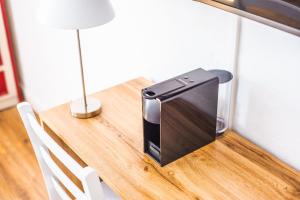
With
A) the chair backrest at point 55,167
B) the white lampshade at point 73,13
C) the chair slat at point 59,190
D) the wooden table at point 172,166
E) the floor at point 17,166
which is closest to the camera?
the chair backrest at point 55,167

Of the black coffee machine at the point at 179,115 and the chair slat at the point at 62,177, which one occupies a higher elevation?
the black coffee machine at the point at 179,115

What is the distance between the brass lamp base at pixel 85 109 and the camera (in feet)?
4.91

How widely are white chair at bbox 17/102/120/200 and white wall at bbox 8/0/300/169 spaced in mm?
538

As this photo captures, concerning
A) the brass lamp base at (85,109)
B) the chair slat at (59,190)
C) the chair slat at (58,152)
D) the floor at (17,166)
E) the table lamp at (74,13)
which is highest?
the table lamp at (74,13)

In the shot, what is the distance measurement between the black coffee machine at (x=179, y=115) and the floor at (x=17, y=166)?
47.7 inches

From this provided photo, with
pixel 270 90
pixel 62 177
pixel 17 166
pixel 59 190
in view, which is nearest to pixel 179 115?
pixel 270 90

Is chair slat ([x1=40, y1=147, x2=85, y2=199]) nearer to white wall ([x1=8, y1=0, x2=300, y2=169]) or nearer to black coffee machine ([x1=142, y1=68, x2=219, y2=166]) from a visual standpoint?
black coffee machine ([x1=142, y1=68, x2=219, y2=166])

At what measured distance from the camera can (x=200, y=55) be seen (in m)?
1.44

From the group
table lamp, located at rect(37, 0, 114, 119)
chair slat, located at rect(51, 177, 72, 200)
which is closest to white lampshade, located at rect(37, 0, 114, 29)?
table lamp, located at rect(37, 0, 114, 119)

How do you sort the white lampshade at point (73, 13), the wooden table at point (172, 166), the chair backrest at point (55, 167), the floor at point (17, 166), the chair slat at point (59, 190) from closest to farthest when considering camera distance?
the chair backrest at point (55, 167), the wooden table at point (172, 166), the white lampshade at point (73, 13), the chair slat at point (59, 190), the floor at point (17, 166)

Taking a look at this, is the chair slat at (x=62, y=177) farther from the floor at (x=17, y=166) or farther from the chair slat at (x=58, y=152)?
the floor at (x=17, y=166)

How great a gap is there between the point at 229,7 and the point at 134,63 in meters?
0.68

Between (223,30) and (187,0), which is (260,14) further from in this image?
(187,0)

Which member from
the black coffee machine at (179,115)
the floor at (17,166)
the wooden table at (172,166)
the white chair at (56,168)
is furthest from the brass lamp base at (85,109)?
the floor at (17,166)
